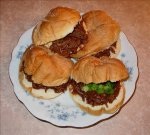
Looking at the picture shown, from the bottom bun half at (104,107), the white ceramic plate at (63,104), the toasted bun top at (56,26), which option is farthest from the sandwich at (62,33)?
the bottom bun half at (104,107)

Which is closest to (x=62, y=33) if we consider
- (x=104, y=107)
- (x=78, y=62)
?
(x=78, y=62)

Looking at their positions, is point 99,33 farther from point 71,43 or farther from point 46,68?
point 46,68

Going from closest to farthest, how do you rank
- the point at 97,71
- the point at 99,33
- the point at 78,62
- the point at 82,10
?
the point at 97,71 < the point at 78,62 < the point at 99,33 < the point at 82,10

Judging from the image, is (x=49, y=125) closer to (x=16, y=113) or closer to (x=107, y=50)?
(x=16, y=113)

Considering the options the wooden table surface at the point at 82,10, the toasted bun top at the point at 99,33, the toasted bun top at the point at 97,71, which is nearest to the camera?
the toasted bun top at the point at 97,71

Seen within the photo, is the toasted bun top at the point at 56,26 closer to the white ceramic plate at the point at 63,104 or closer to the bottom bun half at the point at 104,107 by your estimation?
the white ceramic plate at the point at 63,104
